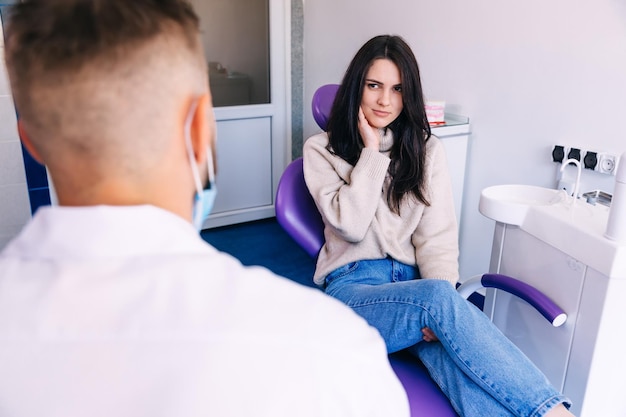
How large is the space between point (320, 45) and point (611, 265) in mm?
2373

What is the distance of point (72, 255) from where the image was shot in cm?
55

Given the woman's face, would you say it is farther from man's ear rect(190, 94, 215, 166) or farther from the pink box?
man's ear rect(190, 94, 215, 166)

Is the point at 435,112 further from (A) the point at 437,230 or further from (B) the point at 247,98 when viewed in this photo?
(B) the point at 247,98

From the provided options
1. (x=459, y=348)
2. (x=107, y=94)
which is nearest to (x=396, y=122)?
(x=459, y=348)

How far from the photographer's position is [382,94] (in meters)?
1.75

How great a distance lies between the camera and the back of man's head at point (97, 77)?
0.54m

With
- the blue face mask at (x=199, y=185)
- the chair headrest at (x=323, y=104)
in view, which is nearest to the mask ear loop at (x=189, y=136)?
the blue face mask at (x=199, y=185)

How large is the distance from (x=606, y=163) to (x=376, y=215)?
873 millimetres

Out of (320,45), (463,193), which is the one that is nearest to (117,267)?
(463,193)

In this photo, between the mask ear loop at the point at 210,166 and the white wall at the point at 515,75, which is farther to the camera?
the white wall at the point at 515,75

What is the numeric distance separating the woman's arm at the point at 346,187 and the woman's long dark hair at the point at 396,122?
2.2 inches

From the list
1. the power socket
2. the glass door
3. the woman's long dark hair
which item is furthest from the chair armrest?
the glass door

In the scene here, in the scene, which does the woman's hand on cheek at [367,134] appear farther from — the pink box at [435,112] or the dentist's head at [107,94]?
the dentist's head at [107,94]

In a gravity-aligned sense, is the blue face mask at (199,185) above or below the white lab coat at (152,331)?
above
